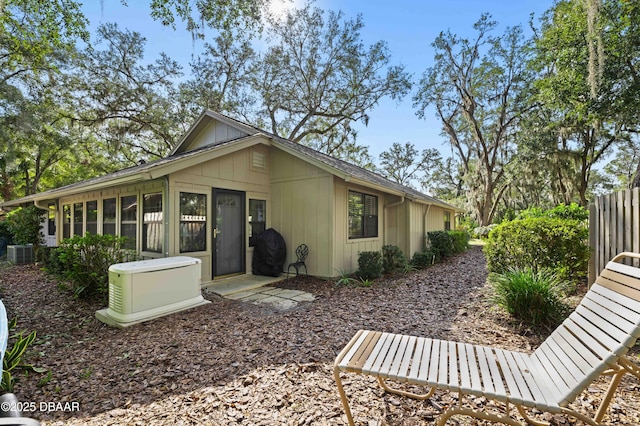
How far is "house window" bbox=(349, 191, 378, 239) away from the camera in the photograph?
7.68 metres

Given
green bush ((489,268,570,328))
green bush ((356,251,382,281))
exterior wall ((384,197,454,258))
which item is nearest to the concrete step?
green bush ((356,251,382,281))

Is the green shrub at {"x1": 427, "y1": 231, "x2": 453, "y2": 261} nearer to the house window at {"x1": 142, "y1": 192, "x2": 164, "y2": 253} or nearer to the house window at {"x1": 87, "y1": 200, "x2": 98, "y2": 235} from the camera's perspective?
the house window at {"x1": 142, "y1": 192, "x2": 164, "y2": 253}

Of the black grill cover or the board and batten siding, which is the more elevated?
the board and batten siding

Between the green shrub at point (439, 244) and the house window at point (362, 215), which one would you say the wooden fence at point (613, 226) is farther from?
the green shrub at point (439, 244)

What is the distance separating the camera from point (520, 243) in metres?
5.06

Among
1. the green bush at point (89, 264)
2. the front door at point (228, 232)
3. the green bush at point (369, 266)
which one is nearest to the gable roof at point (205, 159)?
the front door at point (228, 232)

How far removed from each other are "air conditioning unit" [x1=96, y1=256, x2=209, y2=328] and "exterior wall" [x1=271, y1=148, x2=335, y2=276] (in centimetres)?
298

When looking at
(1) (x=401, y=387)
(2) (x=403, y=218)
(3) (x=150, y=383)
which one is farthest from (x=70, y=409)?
(2) (x=403, y=218)

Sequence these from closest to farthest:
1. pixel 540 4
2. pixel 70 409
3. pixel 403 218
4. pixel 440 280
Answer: pixel 70 409, pixel 440 280, pixel 403 218, pixel 540 4

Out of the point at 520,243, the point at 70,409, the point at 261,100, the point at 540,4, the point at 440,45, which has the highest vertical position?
the point at 440,45

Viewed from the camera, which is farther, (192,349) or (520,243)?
(520,243)

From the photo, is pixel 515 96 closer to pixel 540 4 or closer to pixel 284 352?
pixel 540 4

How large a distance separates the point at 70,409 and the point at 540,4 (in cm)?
1839

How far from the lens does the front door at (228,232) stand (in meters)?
6.54
